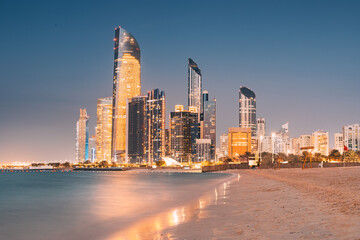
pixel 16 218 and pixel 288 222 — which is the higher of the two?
pixel 288 222

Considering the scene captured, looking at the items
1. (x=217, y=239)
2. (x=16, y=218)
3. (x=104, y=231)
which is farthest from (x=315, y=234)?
(x=16, y=218)

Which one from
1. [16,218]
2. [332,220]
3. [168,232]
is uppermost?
[332,220]

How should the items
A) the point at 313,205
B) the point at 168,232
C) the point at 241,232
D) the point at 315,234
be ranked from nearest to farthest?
the point at 315,234
the point at 241,232
the point at 168,232
the point at 313,205

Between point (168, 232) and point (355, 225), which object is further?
point (168, 232)

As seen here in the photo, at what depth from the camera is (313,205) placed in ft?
45.8

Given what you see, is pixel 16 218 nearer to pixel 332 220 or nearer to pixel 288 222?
pixel 288 222

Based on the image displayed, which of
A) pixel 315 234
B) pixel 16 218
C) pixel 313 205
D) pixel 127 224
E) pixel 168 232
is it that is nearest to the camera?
pixel 315 234

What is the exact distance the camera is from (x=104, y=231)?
48.0ft

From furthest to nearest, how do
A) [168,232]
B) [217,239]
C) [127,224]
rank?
[127,224] → [168,232] → [217,239]

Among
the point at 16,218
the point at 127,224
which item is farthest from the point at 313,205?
the point at 16,218

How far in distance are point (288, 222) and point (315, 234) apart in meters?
2.12

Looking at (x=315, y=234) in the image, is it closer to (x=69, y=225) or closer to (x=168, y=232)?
(x=168, y=232)

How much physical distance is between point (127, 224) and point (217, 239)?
7630 millimetres

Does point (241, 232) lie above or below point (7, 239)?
above
